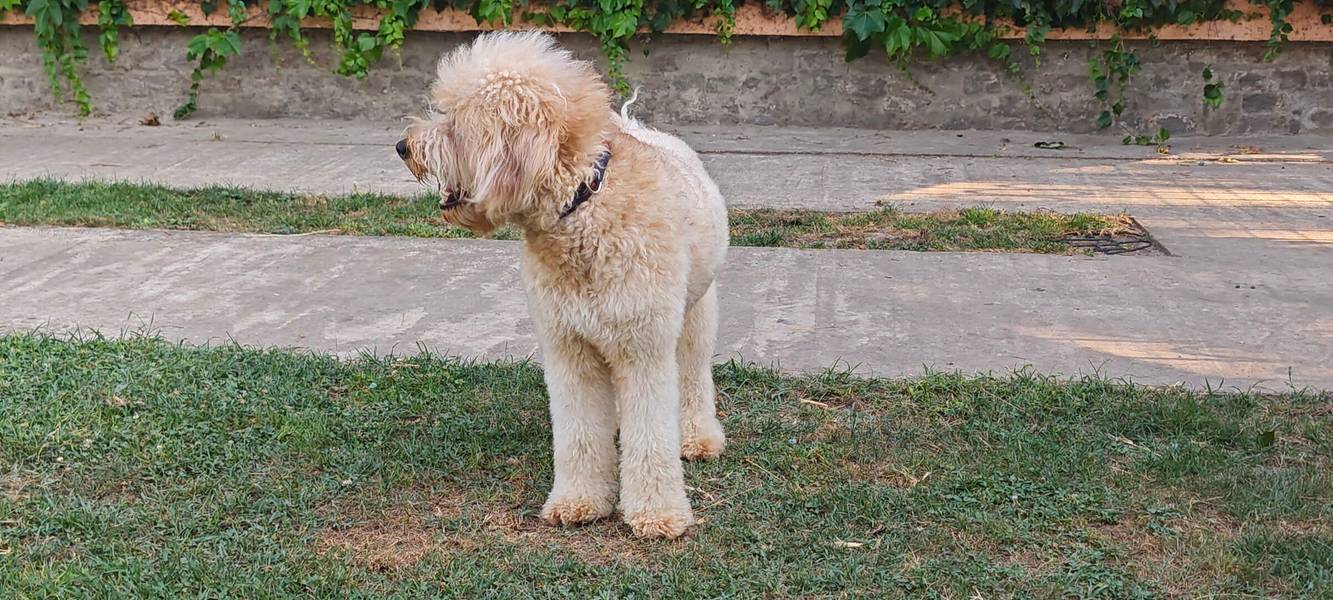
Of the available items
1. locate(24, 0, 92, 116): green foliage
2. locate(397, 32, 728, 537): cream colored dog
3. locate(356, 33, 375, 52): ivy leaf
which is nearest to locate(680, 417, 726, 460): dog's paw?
locate(397, 32, 728, 537): cream colored dog

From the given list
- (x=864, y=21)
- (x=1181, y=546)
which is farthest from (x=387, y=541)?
(x=864, y=21)

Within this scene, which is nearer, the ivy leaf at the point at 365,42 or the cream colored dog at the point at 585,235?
the cream colored dog at the point at 585,235

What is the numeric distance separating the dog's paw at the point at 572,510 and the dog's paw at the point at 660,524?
0.51ft

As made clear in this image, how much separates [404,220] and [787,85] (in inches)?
185

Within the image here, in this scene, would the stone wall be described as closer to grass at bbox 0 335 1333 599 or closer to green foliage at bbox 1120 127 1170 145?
green foliage at bbox 1120 127 1170 145

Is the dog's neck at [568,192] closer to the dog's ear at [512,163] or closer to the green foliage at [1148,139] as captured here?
the dog's ear at [512,163]

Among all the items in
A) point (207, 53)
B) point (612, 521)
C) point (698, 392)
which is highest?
point (207, 53)

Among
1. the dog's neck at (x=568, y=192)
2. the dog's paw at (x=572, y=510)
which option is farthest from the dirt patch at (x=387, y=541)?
the dog's neck at (x=568, y=192)

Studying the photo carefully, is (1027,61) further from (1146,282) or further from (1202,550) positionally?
(1202,550)

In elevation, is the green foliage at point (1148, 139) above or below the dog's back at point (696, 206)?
below

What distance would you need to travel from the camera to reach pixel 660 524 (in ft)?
11.4

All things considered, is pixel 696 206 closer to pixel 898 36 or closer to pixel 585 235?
pixel 585 235

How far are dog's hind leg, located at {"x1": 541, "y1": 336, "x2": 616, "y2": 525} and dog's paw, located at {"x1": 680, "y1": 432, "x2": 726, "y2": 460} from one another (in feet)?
1.36

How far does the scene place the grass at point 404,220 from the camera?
22.2ft
